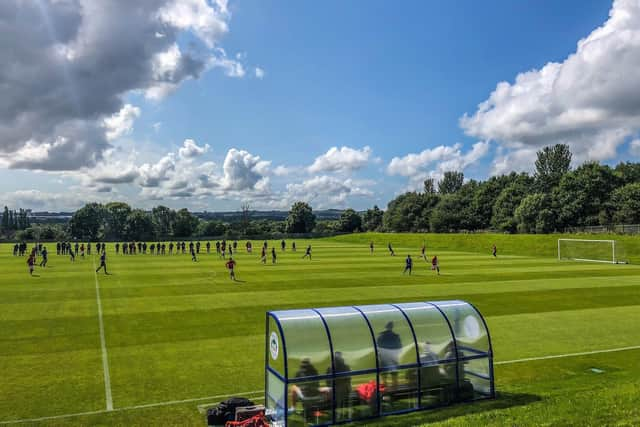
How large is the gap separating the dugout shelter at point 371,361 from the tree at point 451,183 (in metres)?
153

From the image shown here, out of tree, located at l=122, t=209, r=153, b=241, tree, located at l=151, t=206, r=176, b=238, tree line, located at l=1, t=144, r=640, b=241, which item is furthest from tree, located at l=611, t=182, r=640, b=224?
tree, located at l=151, t=206, r=176, b=238

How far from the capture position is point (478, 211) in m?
111

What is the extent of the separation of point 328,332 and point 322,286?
67.4ft

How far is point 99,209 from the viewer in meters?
156

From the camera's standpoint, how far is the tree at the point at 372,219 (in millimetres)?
161562

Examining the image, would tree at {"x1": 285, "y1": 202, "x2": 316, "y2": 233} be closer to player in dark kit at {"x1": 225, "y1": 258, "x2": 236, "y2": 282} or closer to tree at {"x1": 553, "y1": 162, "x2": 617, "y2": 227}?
tree at {"x1": 553, "y1": 162, "x2": 617, "y2": 227}

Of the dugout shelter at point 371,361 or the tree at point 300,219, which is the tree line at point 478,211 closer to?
the tree at point 300,219

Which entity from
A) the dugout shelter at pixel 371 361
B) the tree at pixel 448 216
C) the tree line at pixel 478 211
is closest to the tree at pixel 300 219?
the tree line at pixel 478 211

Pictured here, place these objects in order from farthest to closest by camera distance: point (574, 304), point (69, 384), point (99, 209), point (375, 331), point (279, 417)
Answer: point (99, 209) < point (574, 304) < point (69, 384) < point (375, 331) < point (279, 417)

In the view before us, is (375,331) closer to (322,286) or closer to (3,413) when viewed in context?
(3,413)

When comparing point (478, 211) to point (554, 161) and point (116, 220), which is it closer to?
point (554, 161)

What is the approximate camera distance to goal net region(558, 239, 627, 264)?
52731 mm

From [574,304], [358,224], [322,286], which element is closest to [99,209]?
[358,224]

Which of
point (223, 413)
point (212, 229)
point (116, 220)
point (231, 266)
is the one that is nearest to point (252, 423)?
point (223, 413)
